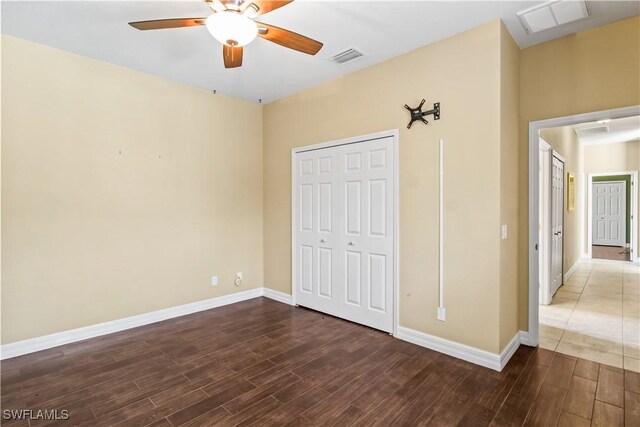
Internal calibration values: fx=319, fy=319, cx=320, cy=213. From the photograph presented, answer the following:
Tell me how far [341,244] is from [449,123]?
1.83 meters

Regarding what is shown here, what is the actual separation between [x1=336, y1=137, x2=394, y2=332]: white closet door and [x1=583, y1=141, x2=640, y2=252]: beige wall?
24.7ft

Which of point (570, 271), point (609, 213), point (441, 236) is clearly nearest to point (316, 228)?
point (441, 236)

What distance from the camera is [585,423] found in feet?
6.72

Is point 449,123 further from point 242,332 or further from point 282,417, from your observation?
point 242,332

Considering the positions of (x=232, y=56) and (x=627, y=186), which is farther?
(x=627, y=186)

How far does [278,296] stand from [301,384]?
2331 millimetres

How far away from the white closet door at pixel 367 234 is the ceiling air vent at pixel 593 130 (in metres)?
4.62

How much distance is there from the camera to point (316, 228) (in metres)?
4.28

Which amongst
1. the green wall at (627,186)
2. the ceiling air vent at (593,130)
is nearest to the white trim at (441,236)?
the ceiling air vent at (593,130)

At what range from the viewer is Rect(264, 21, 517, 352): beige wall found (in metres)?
2.76

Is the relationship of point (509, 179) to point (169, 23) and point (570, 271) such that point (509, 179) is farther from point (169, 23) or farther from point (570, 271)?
point (570, 271)

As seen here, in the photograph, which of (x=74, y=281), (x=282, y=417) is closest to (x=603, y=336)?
(x=282, y=417)

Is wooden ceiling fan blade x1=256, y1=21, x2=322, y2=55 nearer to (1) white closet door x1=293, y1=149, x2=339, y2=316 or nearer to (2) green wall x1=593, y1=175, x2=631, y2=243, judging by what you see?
(1) white closet door x1=293, y1=149, x2=339, y2=316

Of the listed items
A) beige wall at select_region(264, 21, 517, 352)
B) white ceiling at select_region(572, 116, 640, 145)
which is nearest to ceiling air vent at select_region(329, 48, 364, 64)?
→ beige wall at select_region(264, 21, 517, 352)
